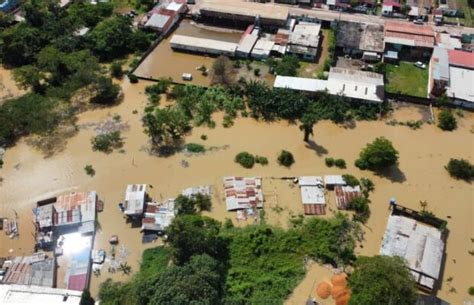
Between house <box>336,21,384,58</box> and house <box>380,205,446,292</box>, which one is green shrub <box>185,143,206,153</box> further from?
house <box>336,21,384,58</box>

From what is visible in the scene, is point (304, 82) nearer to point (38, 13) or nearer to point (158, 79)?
point (158, 79)

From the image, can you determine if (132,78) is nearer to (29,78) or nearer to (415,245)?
(29,78)

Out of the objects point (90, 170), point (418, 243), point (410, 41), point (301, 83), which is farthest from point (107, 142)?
point (410, 41)

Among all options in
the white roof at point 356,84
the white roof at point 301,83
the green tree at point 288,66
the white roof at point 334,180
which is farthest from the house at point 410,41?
the white roof at point 334,180

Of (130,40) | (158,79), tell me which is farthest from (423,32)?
(130,40)

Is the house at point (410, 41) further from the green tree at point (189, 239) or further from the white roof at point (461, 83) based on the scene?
the green tree at point (189, 239)

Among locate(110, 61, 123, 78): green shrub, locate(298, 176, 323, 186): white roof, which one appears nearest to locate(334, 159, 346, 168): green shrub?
locate(298, 176, 323, 186): white roof
